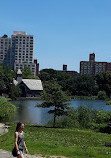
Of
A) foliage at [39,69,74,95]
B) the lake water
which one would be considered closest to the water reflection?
the lake water

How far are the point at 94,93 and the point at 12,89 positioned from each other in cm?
5079

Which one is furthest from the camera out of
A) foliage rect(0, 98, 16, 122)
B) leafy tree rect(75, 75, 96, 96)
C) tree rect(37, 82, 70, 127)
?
leafy tree rect(75, 75, 96, 96)

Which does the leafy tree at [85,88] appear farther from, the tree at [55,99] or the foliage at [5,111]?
the tree at [55,99]

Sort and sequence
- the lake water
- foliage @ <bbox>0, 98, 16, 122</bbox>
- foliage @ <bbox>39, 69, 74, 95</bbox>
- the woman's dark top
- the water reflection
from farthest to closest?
1. foliage @ <bbox>39, 69, 74, 95</bbox>
2. the lake water
3. the water reflection
4. foliage @ <bbox>0, 98, 16, 122</bbox>
5. the woman's dark top

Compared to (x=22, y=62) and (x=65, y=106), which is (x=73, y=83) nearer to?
(x=22, y=62)

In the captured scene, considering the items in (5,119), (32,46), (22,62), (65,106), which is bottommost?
(5,119)

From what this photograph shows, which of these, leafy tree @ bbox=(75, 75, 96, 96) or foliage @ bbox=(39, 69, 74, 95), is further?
foliage @ bbox=(39, 69, 74, 95)

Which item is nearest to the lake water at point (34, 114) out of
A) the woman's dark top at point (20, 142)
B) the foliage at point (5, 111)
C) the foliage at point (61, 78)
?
the foliage at point (5, 111)

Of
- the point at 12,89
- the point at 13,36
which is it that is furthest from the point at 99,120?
the point at 13,36

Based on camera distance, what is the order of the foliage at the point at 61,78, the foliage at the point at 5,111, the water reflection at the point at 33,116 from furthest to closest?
the foliage at the point at 61,78 → the water reflection at the point at 33,116 → the foliage at the point at 5,111

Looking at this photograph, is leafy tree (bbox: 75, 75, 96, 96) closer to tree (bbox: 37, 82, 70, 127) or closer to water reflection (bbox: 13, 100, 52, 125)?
water reflection (bbox: 13, 100, 52, 125)

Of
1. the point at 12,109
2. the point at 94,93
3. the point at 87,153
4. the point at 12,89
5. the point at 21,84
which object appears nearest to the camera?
the point at 87,153

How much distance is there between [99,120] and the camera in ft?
80.3

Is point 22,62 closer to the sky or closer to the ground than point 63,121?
closer to the sky
